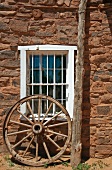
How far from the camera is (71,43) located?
20.1ft

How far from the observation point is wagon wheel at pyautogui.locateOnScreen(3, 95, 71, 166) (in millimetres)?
5859

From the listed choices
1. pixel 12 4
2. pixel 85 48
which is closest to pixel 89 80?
pixel 85 48

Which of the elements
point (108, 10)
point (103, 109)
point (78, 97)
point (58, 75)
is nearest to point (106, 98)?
point (103, 109)

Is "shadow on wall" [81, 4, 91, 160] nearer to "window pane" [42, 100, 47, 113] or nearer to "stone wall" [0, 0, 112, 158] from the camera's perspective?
"stone wall" [0, 0, 112, 158]

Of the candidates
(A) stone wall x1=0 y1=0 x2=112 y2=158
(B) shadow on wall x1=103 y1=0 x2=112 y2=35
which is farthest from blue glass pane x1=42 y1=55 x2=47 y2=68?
(B) shadow on wall x1=103 y1=0 x2=112 y2=35

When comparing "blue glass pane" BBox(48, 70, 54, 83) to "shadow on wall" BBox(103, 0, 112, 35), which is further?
"blue glass pane" BBox(48, 70, 54, 83)

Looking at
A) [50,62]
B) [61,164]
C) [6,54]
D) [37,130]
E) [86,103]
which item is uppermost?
[6,54]

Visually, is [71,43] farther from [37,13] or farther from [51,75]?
[37,13]

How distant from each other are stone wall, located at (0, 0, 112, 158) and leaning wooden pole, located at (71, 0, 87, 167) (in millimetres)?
235

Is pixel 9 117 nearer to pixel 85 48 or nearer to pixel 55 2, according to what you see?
pixel 85 48

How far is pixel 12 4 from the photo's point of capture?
605 cm

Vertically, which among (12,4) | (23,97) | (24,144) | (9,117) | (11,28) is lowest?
(24,144)

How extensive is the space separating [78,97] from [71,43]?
1.22 metres

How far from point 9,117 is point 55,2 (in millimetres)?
2701
